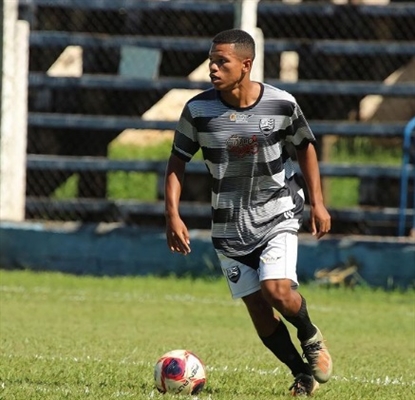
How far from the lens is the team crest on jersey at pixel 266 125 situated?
7363mm

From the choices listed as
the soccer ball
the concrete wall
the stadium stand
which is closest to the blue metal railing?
the stadium stand

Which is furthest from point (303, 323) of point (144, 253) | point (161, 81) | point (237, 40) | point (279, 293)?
point (161, 81)

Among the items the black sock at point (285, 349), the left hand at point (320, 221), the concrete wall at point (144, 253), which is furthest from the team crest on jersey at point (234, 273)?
the concrete wall at point (144, 253)

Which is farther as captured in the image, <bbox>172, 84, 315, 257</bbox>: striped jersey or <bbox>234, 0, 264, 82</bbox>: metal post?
<bbox>234, 0, 264, 82</bbox>: metal post

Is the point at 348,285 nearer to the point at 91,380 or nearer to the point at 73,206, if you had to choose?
the point at 73,206

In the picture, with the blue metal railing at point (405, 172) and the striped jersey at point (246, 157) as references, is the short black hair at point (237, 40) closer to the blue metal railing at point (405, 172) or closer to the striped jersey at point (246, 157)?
the striped jersey at point (246, 157)

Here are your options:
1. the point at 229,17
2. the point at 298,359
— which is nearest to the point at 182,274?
the point at 229,17

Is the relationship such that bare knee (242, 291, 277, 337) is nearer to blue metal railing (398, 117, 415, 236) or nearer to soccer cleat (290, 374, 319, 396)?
soccer cleat (290, 374, 319, 396)

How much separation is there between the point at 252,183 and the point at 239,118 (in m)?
0.37

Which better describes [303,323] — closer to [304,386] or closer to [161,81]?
[304,386]

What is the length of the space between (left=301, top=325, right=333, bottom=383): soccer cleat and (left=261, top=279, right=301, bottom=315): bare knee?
0.29 metres

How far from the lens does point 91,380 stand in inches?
291

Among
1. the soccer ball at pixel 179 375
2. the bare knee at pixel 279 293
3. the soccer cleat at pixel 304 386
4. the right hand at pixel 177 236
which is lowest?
the soccer cleat at pixel 304 386

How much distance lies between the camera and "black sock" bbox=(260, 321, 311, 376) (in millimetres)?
7430
